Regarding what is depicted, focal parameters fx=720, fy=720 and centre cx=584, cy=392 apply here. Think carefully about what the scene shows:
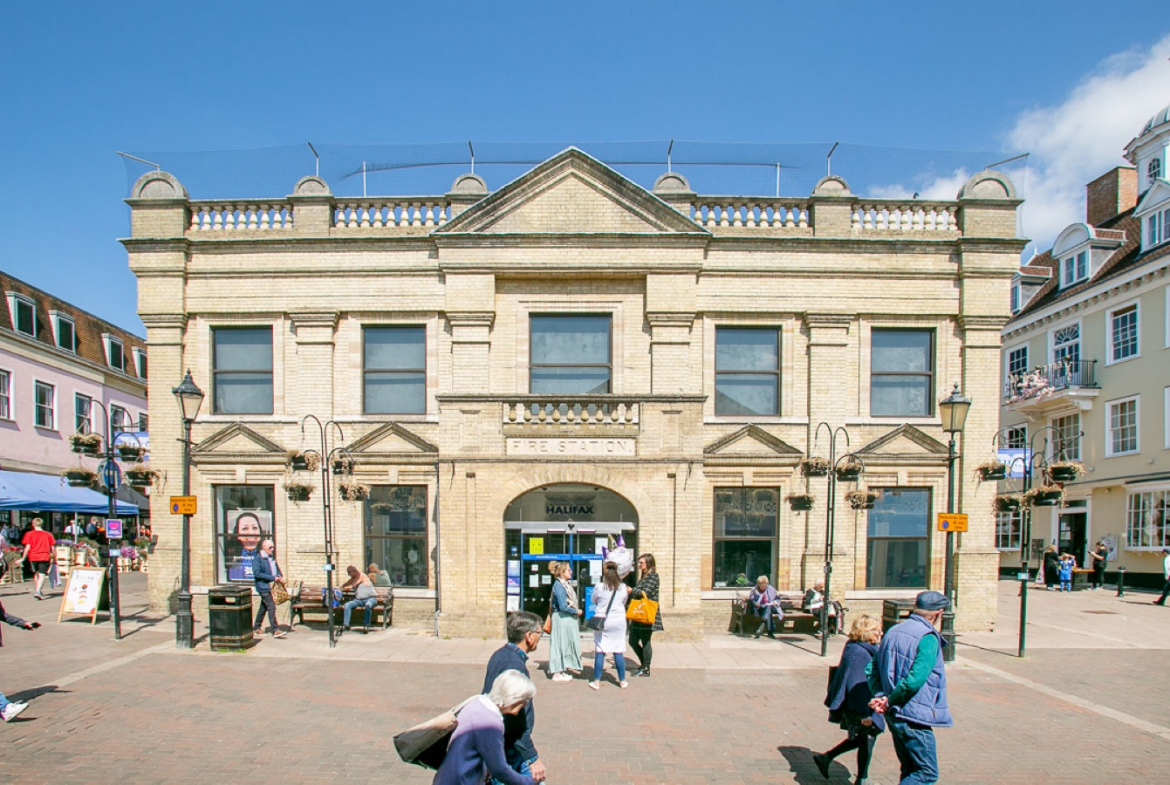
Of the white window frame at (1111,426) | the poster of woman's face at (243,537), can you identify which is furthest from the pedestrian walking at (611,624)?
the white window frame at (1111,426)

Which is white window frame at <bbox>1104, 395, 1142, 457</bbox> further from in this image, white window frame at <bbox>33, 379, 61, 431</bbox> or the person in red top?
white window frame at <bbox>33, 379, 61, 431</bbox>

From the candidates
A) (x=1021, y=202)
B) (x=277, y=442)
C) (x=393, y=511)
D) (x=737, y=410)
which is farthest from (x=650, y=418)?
(x=1021, y=202)

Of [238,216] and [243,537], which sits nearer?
[243,537]

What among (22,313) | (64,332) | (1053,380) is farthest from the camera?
(64,332)

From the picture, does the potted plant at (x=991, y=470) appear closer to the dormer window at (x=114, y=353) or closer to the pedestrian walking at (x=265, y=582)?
the pedestrian walking at (x=265, y=582)

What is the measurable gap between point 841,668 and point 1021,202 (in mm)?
12792

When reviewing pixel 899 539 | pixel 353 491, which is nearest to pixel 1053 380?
pixel 899 539

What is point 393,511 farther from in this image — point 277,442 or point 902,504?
point 902,504

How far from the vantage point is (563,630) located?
10.8m

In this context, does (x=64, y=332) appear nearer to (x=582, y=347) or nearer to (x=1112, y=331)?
(x=582, y=347)

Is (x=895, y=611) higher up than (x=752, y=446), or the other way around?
(x=752, y=446)

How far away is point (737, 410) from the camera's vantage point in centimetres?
1530

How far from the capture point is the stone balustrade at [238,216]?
15.6m

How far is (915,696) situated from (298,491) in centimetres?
1242
